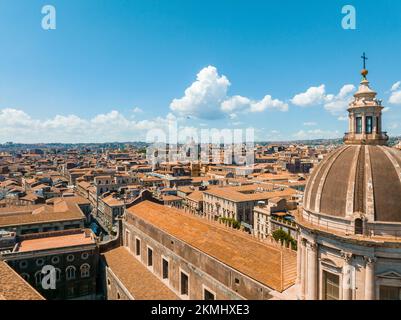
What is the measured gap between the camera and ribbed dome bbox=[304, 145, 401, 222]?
53.1ft

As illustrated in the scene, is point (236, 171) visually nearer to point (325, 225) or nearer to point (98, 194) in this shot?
point (98, 194)

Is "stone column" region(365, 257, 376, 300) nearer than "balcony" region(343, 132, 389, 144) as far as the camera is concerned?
Yes

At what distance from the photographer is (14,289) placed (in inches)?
754

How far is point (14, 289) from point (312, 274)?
59.0 feet

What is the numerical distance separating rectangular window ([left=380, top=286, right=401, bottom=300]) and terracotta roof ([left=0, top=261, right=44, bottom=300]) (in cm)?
1914

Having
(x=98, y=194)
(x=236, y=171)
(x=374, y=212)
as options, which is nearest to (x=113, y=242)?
(x=374, y=212)

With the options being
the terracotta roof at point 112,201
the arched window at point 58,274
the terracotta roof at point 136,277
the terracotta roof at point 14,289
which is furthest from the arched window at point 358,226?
the terracotta roof at point 112,201

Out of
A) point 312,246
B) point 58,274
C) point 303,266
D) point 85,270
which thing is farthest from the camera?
point 85,270

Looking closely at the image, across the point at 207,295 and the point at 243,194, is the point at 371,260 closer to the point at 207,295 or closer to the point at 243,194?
the point at 207,295

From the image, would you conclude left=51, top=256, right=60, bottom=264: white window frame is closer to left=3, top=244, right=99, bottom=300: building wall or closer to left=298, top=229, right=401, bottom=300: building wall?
left=3, top=244, right=99, bottom=300: building wall

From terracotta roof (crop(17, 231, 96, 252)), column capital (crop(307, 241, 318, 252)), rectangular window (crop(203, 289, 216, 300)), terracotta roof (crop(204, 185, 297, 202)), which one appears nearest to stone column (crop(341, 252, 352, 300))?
column capital (crop(307, 241, 318, 252))

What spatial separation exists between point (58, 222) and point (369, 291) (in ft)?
149

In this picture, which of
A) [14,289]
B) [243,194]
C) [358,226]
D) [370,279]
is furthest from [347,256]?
[243,194]
